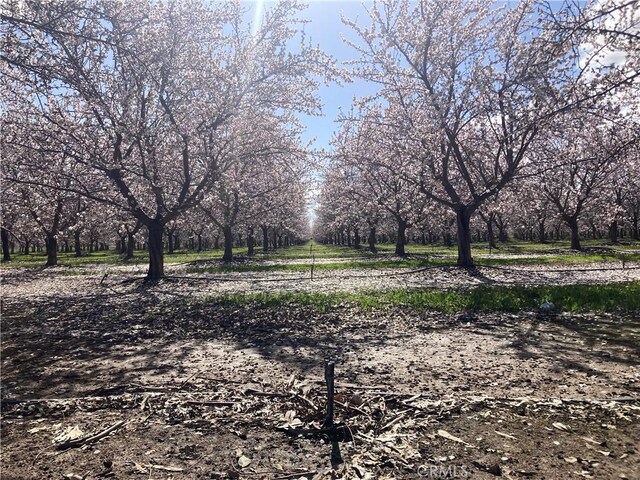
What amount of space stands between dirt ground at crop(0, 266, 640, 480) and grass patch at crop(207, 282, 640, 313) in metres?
0.97

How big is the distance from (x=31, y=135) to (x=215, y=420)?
19.2 m

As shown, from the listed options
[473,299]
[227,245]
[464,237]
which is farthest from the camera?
[227,245]

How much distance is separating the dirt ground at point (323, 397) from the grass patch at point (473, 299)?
97cm

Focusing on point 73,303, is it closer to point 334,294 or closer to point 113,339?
point 113,339

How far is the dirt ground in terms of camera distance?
387 cm

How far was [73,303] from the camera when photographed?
564 inches

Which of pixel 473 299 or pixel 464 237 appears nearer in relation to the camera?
pixel 473 299

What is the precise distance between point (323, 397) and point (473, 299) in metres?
8.45

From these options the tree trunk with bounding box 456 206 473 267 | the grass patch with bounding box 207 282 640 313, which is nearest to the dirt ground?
the grass patch with bounding box 207 282 640 313

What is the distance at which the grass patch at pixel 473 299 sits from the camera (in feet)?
36.9

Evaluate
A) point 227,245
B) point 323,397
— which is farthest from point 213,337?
point 227,245

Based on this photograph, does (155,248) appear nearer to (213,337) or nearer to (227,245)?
(213,337)

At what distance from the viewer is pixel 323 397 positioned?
5.34 meters

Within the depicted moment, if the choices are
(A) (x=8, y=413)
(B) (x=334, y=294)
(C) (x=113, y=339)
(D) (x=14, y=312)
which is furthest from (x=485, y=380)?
(D) (x=14, y=312)
